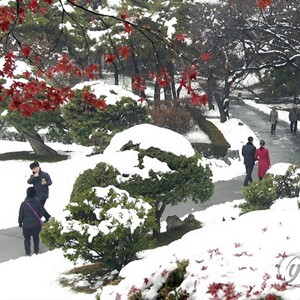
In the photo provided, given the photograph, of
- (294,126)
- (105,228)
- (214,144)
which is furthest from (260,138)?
(105,228)

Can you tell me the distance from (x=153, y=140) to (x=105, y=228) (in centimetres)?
262

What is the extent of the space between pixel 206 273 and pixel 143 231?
405 cm

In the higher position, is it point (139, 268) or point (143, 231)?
point (139, 268)

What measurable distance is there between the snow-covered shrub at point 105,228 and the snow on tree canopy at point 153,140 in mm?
1593

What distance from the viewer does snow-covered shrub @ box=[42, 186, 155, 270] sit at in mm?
7520

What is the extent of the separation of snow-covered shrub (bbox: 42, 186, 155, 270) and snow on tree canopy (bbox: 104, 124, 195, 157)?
1.59 meters

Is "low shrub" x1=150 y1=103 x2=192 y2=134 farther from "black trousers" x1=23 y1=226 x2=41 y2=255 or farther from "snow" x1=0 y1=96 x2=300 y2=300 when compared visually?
"black trousers" x1=23 y1=226 x2=41 y2=255

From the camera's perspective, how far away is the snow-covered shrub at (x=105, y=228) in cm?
752

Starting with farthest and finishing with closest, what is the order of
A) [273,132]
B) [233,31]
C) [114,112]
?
[273,132], [233,31], [114,112]

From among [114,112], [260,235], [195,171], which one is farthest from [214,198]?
[260,235]

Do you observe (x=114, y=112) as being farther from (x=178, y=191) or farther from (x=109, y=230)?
(x=109, y=230)

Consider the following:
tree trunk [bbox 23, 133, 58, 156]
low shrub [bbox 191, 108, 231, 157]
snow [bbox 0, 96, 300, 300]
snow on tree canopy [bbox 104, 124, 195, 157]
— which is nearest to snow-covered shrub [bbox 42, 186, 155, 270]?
snow [bbox 0, 96, 300, 300]

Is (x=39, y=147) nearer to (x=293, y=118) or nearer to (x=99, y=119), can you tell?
(x=99, y=119)

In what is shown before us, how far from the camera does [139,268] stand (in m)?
4.45
